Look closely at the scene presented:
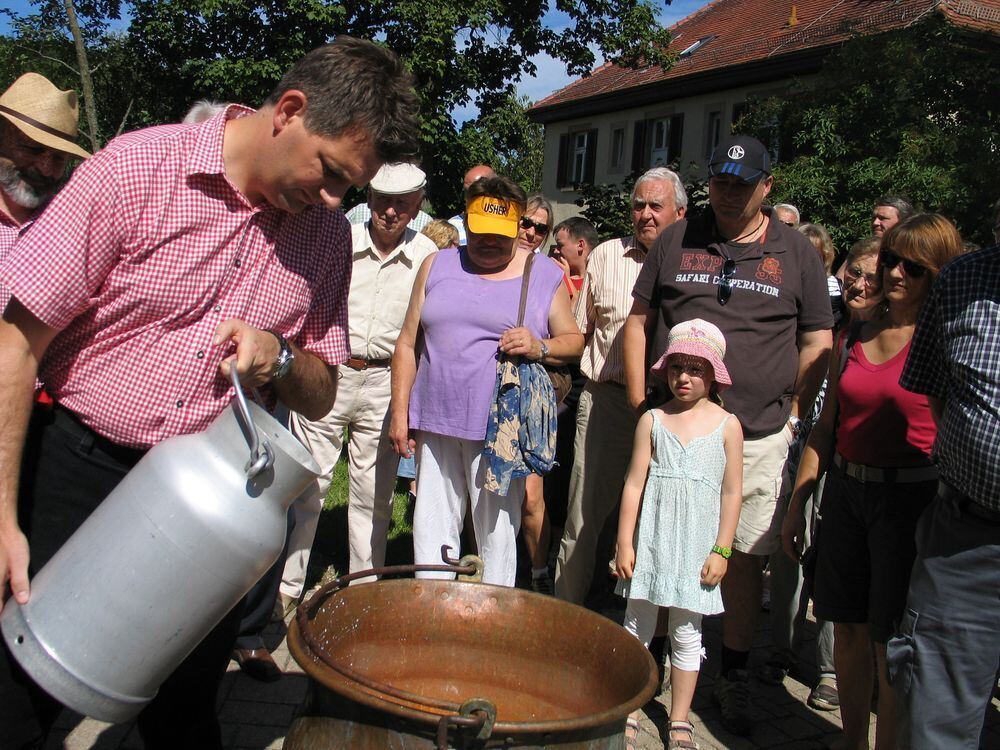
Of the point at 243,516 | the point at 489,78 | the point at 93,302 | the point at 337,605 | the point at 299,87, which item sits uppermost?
the point at 489,78

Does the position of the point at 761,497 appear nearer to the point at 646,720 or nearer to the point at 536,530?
the point at 646,720

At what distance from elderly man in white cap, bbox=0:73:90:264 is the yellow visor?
156 cm

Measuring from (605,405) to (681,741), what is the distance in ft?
Result: 5.53

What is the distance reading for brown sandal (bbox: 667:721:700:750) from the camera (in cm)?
356

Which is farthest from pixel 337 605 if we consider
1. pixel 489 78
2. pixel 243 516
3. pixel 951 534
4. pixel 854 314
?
pixel 489 78

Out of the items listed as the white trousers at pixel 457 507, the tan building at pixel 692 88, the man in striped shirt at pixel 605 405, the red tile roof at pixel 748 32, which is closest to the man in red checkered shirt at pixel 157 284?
the white trousers at pixel 457 507

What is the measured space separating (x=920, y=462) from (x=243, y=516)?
7.99 feet

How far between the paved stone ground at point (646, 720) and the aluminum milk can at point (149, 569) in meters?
1.61

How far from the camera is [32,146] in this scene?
343cm

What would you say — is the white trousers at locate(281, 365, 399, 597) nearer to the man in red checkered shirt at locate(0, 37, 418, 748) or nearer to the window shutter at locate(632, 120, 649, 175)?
the man in red checkered shirt at locate(0, 37, 418, 748)

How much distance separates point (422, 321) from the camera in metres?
4.22

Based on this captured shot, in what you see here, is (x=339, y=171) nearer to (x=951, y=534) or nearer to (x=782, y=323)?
(x=951, y=534)

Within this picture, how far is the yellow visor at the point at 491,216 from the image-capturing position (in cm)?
413

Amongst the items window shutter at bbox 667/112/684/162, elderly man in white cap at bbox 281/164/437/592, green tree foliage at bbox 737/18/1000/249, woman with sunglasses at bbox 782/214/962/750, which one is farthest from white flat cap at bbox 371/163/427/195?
window shutter at bbox 667/112/684/162
